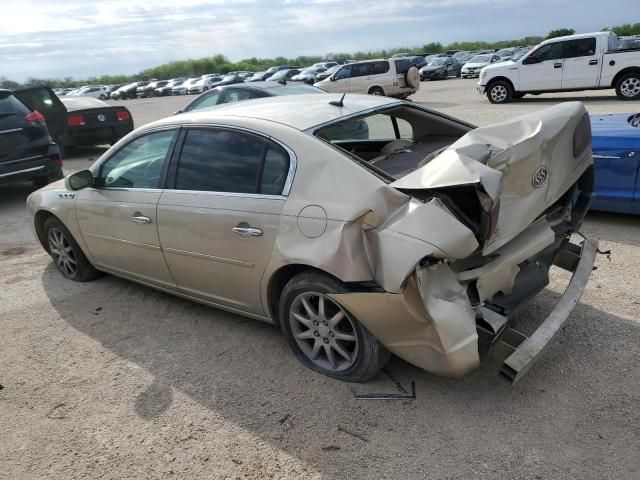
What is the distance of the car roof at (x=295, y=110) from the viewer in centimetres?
340

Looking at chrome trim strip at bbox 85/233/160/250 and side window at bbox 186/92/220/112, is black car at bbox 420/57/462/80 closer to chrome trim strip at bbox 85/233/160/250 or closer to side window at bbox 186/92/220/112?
side window at bbox 186/92/220/112

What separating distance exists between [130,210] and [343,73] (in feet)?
63.6

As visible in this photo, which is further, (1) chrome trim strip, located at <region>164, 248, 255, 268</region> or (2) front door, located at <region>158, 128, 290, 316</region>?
(1) chrome trim strip, located at <region>164, 248, 255, 268</region>

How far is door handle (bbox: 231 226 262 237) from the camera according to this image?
318 cm

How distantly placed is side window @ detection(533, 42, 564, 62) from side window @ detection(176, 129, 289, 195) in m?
15.3

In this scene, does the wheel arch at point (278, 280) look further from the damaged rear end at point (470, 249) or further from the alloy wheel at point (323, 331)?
the damaged rear end at point (470, 249)

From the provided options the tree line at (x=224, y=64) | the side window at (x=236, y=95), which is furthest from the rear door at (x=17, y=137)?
the tree line at (x=224, y=64)

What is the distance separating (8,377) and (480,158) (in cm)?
328

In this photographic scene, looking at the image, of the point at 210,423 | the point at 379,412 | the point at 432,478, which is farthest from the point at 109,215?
the point at 432,478

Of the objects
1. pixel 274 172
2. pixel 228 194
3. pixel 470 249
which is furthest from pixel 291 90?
pixel 470 249

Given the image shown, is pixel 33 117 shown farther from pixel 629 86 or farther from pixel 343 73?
pixel 343 73

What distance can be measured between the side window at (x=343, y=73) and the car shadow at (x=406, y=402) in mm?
19310

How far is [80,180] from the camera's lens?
4266 millimetres

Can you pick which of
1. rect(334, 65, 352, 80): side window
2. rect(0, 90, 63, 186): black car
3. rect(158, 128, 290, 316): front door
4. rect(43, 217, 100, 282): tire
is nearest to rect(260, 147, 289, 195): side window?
rect(158, 128, 290, 316): front door
